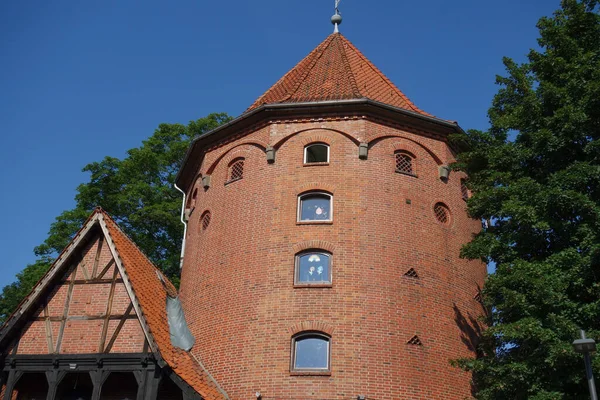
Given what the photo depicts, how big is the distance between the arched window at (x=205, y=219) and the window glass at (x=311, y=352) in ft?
18.8

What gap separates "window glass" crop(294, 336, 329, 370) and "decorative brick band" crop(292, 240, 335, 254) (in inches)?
95.9

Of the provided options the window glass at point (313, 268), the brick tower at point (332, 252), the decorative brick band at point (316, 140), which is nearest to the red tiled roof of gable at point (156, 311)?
the brick tower at point (332, 252)

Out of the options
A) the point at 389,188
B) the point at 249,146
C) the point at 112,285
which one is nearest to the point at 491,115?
the point at 389,188

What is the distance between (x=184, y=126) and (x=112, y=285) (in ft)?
47.0

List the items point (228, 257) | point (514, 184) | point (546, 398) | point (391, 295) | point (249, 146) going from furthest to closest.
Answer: point (249, 146), point (228, 257), point (391, 295), point (514, 184), point (546, 398)

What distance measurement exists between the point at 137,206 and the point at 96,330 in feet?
37.9

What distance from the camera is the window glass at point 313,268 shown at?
18.2m

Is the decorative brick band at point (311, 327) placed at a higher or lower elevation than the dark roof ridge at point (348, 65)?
lower

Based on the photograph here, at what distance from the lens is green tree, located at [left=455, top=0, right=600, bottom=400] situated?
1439cm

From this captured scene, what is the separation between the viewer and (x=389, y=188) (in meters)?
19.5

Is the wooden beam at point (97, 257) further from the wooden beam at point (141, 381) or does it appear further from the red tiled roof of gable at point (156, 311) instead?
the wooden beam at point (141, 381)

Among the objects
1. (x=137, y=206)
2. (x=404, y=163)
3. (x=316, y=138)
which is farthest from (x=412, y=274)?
(x=137, y=206)

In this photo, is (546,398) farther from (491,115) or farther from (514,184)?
(491,115)

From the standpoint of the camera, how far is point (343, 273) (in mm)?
17938
